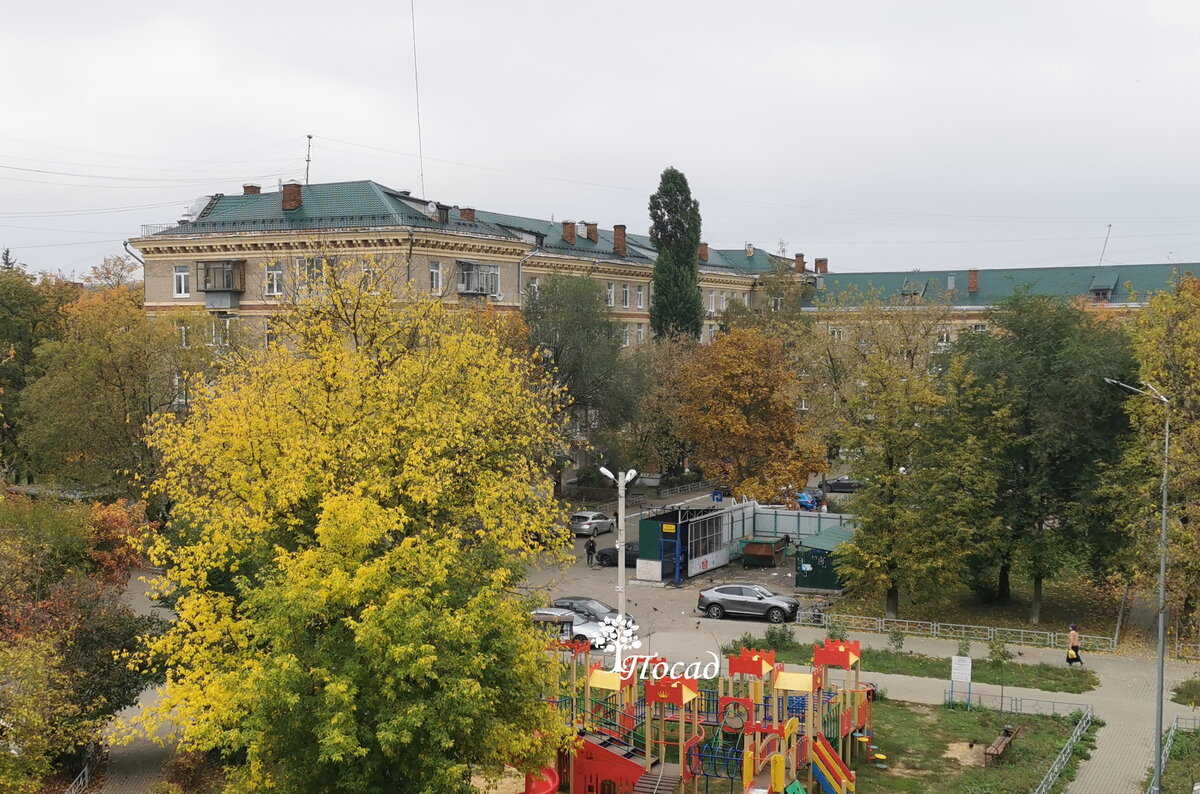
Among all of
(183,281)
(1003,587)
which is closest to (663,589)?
(1003,587)

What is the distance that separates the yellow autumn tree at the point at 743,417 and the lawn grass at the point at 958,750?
19732mm

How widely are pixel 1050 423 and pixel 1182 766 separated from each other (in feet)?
42.0

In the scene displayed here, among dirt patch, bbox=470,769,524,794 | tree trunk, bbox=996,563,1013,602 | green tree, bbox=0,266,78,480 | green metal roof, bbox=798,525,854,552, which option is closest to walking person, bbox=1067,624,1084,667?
tree trunk, bbox=996,563,1013,602

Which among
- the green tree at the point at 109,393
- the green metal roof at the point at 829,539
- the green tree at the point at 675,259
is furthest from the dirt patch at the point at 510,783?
the green tree at the point at 675,259

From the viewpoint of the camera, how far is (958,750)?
73.5 feet

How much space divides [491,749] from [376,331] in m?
9.99

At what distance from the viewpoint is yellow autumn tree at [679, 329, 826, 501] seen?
4469 centimetres

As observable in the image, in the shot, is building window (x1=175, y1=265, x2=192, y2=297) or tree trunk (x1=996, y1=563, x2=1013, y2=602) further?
building window (x1=175, y1=265, x2=192, y2=297)

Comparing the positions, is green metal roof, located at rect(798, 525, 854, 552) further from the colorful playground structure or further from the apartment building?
the apartment building

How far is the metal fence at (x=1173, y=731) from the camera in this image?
68.5 feet

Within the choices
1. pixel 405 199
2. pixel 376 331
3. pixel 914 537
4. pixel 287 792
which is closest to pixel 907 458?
pixel 914 537

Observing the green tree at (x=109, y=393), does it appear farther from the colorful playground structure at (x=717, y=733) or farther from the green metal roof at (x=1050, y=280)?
the green metal roof at (x=1050, y=280)

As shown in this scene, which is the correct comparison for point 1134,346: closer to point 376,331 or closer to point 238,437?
point 376,331

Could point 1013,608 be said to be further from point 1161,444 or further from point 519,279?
point 519,279
